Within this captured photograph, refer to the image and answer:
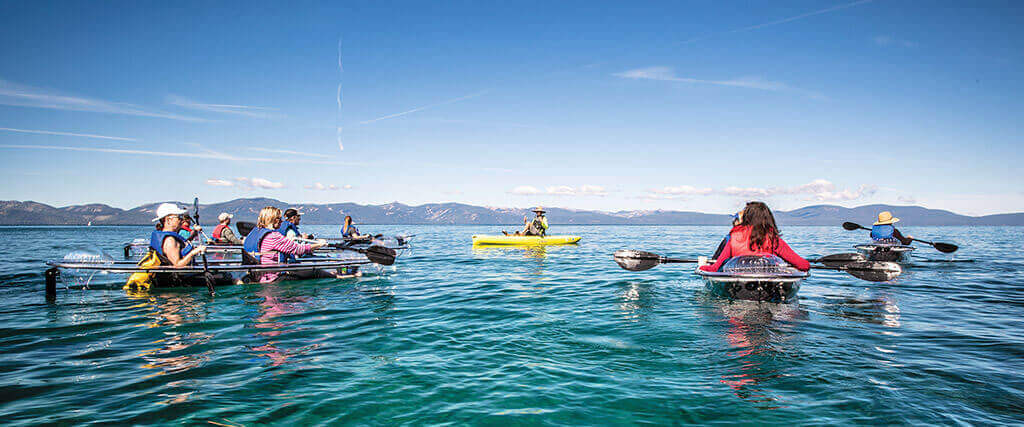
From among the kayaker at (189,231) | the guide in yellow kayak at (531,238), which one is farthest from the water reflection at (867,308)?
the guide in yellow kayak at (531,238)

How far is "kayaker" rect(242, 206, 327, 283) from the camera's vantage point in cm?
1248

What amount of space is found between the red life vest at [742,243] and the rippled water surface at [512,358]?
108 centimetres

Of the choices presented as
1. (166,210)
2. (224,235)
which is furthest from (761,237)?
(224,235)

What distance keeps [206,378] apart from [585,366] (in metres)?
4.48

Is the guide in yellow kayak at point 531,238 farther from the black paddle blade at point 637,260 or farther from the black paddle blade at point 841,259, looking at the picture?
the black paddle blade at point 841,259

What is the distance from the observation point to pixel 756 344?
6539 millimetres

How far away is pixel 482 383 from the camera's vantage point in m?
5.16

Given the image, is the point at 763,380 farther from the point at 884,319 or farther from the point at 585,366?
the point at 884,319

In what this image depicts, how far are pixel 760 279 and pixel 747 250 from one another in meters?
0.67

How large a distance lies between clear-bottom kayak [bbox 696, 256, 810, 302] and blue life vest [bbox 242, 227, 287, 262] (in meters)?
11.4

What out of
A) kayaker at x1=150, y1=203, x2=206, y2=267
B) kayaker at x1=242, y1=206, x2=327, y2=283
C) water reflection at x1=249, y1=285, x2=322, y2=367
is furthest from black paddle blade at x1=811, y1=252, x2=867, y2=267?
kayaker at x1=150, y1=203, x2=206, y2=267

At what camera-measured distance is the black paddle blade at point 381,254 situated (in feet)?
44.0

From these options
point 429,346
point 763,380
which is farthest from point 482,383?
point 763,380

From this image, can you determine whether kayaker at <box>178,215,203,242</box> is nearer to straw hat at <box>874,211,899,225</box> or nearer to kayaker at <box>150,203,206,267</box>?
kayaker at <box>150,203,206,267</box>
